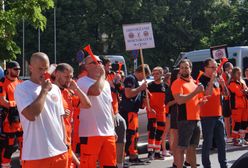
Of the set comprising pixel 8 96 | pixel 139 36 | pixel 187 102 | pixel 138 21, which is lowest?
pixel 187 102

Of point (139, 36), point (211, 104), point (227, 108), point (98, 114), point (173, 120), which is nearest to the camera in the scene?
point (98, 114)

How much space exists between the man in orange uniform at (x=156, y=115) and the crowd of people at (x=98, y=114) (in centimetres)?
2

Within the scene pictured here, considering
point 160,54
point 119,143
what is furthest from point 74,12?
point 119,143

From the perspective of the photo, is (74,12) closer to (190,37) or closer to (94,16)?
(94,16)

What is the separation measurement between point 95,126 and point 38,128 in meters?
1.73

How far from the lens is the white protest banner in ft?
38.4

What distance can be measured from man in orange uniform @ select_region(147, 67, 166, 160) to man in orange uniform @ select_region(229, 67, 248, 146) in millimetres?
2553

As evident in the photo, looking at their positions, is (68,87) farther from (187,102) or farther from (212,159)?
(212,159)

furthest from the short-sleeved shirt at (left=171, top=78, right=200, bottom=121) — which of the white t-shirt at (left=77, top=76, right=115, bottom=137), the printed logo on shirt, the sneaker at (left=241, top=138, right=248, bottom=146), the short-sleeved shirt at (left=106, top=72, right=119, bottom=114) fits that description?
the sneaker at (left=241, top=138, right=248, bottom=146)

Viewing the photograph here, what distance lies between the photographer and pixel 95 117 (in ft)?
22.5

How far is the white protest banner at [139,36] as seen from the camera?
11711 mm

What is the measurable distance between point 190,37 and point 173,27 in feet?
4.88

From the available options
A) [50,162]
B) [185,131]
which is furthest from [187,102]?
[50,162]

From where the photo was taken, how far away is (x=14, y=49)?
57.9 feet
